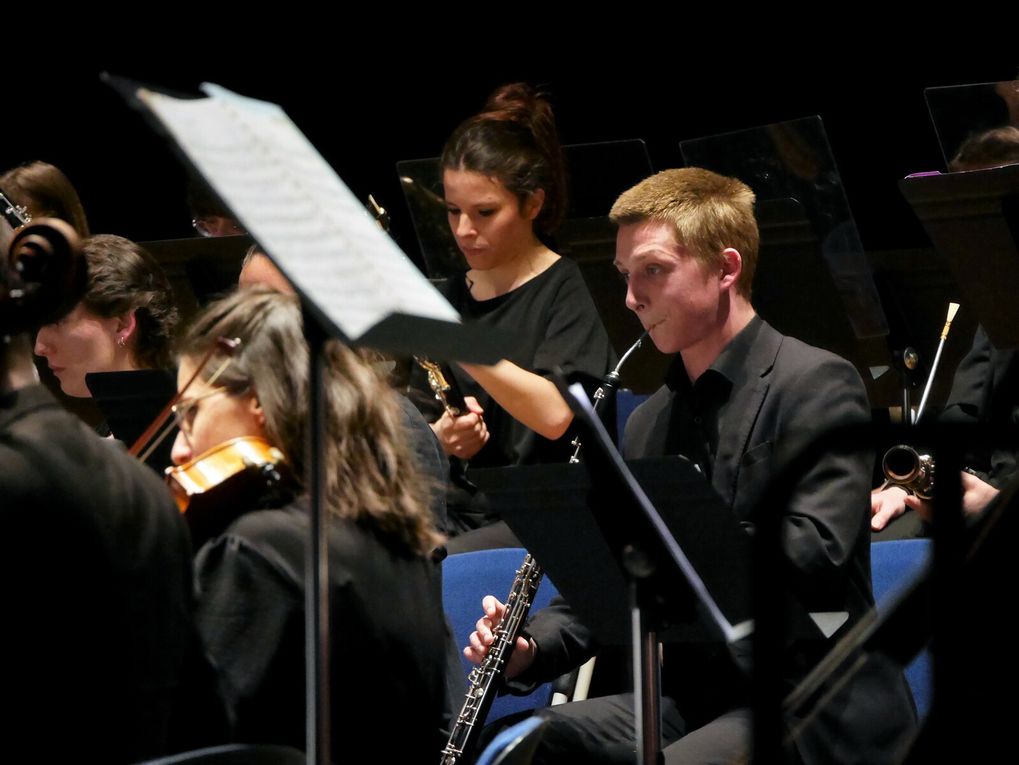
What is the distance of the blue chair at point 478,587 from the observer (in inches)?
107


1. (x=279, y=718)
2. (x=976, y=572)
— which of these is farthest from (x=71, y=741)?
(x=976, y=572)

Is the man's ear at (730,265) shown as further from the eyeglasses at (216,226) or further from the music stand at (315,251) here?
the eyeglasses at (216,226)

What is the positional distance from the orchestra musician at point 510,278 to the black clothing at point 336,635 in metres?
1.36

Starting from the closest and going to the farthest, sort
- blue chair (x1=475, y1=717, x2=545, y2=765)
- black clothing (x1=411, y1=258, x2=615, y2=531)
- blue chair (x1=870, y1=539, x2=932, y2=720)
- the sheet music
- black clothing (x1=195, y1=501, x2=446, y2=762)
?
the sheet music < blue chair (x1=475, y1=717, x2=545, y2=765) < black clothing (x1=195, y1=501, x2=446, y2=762) < blue chair (x1=870, y1=539, x2=932, y2=720) < black clothing (x1=411, y1=258, x2=615, y2=531)

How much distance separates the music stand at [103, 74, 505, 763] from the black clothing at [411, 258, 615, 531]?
6.10 ft

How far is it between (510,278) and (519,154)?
11.6 inches

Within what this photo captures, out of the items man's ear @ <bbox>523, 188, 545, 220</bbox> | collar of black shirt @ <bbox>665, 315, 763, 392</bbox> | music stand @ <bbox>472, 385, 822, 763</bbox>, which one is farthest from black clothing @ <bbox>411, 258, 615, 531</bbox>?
music stand @ <bbox>472, 385, 822, 763</bbox>

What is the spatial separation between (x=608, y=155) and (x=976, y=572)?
96.1 inches

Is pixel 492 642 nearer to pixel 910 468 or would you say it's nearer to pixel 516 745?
pixel 910 468

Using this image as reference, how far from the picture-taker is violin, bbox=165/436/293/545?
73.3 inches

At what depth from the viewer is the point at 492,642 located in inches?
99.0

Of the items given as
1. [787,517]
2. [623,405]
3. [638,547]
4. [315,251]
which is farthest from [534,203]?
[315,251]

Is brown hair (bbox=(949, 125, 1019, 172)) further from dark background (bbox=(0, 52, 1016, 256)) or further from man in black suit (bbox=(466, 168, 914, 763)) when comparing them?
dark background (bbox=(0, 52, 1016, 256))

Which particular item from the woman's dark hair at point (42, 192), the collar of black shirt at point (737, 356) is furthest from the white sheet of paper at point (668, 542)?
the woman's dark hair at point (42, 192)
